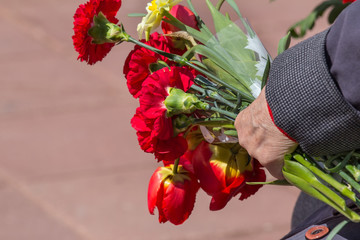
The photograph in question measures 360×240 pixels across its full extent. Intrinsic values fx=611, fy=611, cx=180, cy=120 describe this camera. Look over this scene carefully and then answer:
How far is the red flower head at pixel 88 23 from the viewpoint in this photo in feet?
4.44

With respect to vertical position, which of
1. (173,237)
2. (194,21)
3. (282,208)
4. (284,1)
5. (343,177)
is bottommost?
(282,208)

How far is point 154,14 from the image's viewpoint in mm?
1394

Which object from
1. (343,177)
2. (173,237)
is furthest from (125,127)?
(343,177)

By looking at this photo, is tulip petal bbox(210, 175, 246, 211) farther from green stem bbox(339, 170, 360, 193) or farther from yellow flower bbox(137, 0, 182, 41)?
yellow flower bbox(137, 0, 182, 41)

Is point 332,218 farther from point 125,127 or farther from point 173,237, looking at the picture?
point 125,127

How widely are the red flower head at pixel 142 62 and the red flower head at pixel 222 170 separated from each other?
0.71 ft

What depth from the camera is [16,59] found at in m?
5.09

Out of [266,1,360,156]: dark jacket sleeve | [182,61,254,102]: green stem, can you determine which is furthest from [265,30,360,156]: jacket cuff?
[182,61,254,102]: green stem

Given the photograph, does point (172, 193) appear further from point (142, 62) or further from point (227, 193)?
point (142, 62)

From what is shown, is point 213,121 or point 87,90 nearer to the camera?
point 213,121

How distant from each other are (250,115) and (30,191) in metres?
2.79

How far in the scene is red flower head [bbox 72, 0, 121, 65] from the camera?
1354mm

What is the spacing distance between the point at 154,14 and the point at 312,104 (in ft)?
1.49

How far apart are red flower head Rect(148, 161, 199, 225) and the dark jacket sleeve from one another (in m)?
0.36
